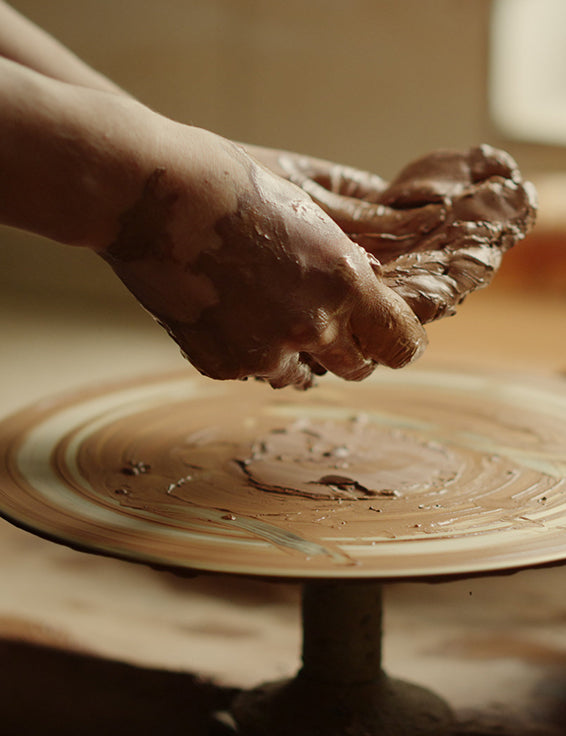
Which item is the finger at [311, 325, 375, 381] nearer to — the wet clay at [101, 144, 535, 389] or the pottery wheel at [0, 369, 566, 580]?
the wet clay at [101, 144, 535, 389]

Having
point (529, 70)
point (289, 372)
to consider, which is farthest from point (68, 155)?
point (529, 70)

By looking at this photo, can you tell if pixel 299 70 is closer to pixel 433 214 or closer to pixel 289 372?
pixel 433 214

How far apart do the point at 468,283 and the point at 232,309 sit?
0.36m

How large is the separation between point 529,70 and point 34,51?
3.99m

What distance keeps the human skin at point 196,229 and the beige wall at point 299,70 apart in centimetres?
330

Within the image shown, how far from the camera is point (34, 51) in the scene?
129 centimetres

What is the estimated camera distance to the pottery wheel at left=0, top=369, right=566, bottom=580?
82 cm

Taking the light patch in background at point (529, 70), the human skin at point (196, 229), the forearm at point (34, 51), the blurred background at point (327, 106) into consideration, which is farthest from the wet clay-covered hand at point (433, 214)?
the light patch in background at point (529, 70)

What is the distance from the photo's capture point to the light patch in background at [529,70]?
14.7ft

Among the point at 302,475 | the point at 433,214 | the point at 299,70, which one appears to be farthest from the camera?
the point at 299,70

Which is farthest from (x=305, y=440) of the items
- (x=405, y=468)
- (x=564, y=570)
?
(x=564, y=570)

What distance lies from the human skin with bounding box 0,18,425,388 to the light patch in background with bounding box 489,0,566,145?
4.01m

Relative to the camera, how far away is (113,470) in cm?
107

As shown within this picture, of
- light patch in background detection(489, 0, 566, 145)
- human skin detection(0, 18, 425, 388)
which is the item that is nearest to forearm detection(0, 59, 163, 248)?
human skin detection(0, 18, 425, 388)
